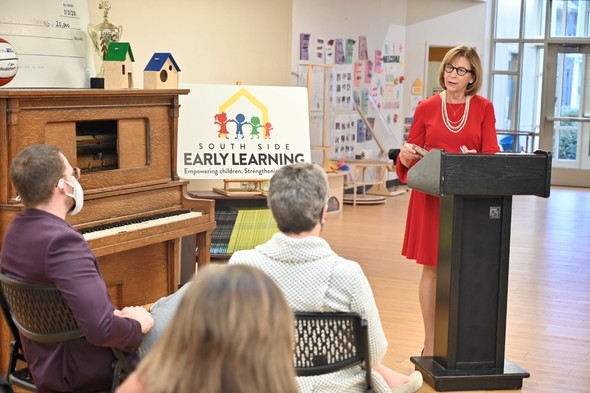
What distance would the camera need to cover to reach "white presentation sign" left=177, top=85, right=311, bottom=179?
6340 mm

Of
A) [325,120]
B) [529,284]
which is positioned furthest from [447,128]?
[325,120]

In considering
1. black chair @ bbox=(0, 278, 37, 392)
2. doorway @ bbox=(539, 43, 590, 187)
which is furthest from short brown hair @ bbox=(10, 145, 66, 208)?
doorway @ bbox=(539, 43, 590, 187)

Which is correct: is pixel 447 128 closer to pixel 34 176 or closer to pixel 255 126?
pixel 34 176

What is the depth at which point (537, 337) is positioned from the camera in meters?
5.24

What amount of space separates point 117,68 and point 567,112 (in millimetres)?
10243

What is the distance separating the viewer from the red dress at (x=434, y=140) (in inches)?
171

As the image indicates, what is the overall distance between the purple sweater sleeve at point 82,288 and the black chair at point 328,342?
2.14 feet

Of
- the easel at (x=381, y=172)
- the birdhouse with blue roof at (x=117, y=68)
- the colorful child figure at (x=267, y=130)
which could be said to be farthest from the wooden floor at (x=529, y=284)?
the birdhouse with blue roof at (x=117, y=68)

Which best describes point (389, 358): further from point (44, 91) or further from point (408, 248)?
point (44, 91)

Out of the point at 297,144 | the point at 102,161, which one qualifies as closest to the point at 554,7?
the point at 297,144

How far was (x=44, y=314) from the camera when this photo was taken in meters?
2.85

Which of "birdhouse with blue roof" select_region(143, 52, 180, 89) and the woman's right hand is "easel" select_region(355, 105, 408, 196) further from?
the woman's right hand

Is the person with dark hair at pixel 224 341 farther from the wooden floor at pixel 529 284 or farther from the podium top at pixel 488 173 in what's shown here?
the wooden floor at pixel 529 284

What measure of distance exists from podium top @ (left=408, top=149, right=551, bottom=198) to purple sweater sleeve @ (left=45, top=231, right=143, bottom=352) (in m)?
1.69
